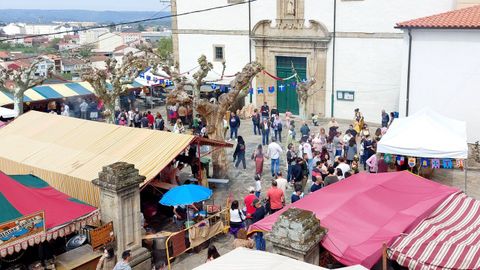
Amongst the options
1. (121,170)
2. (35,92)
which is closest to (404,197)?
(121,170)

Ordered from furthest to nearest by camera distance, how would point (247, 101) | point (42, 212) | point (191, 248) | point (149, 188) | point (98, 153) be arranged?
point (247, 101), point (149, 188), point (98, 153), point (191, 248), point (42, 212)

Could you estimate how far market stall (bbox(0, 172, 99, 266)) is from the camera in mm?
9062

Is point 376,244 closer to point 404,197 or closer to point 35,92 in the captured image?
point 404,197

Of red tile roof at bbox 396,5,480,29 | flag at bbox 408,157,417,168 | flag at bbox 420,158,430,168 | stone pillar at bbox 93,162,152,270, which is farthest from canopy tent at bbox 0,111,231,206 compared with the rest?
red tile roof at bbox 396,5,480,29

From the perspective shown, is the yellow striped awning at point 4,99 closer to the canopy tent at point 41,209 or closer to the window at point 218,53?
the window at point 218,53

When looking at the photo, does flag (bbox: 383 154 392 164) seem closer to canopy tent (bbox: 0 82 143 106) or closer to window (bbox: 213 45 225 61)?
window (bbox: 213 45 225 61)

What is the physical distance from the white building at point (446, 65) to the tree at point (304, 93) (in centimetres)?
624

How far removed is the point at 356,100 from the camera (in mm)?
26031

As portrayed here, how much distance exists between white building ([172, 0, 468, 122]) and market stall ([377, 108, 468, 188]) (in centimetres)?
978

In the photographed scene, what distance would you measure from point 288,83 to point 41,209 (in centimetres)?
2046

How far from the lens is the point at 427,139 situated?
14.5 metres

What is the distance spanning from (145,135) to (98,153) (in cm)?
130

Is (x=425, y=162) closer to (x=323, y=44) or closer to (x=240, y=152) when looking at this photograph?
(x=240, y=152)

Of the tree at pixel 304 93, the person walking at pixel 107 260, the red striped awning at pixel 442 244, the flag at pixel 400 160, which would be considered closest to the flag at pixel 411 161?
the flag at pixel 400 160
